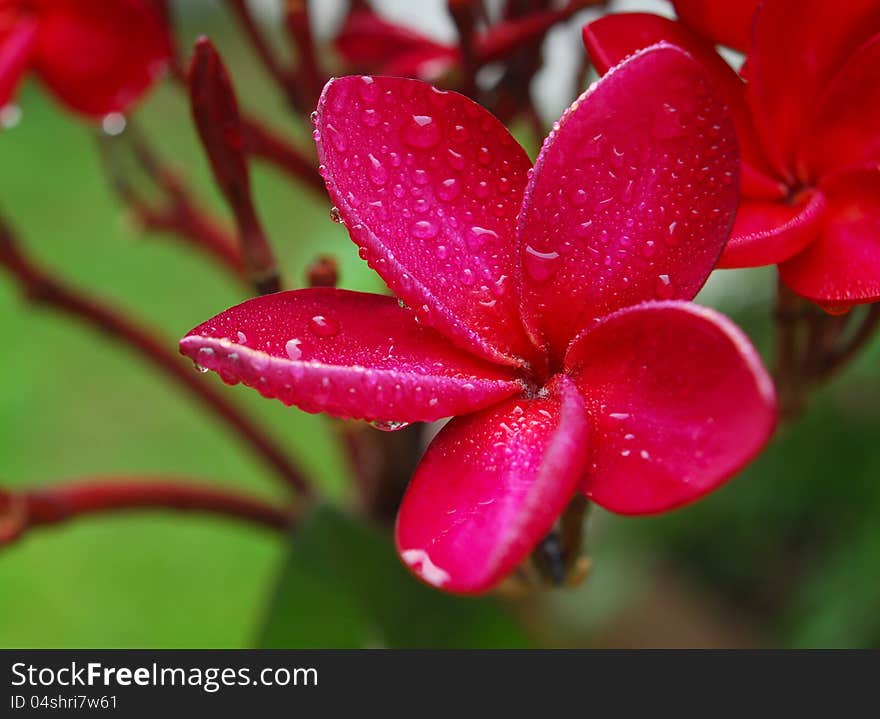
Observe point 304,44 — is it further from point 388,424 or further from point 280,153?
point 388,424

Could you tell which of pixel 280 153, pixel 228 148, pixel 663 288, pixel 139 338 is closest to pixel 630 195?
pixel 663 288

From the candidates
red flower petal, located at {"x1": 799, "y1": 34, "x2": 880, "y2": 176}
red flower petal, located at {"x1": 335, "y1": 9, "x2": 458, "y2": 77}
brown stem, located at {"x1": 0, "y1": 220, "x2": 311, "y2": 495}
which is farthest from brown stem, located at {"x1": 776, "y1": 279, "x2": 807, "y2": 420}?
brown stem, located at {"x1": 0, "y1": 220, "x2": 311, "y2": 495}

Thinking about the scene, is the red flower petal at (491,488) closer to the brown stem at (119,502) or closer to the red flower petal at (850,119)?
the red flower petal at (850,119)

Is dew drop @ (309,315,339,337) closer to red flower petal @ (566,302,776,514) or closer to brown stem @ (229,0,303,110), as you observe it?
red flower petal @ (566,302,776,514)
